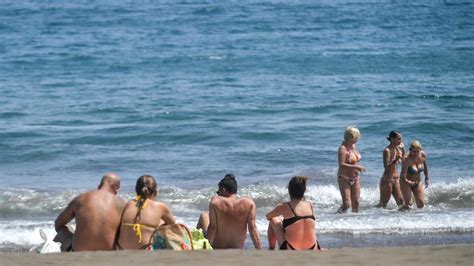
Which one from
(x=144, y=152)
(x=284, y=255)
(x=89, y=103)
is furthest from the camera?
(x=89, y=103)

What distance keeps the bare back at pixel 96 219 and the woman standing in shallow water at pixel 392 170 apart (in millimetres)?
6242

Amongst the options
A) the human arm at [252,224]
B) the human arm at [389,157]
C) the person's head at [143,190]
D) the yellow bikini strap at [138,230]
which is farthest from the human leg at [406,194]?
the yellow bikini strap at [138,230]

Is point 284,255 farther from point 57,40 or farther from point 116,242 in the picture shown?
point 57,40

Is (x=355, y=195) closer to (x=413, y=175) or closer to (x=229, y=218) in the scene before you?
(x=413, y=175)

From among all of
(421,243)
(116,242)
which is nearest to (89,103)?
(421,243)

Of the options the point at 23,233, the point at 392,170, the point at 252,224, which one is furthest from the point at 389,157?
the point at 23,233

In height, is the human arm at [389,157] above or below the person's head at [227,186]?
below

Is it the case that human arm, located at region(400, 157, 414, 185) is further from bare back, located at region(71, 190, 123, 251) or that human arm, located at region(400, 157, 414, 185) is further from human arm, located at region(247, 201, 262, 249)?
bare back, located at region(71, 190, 123, 251)

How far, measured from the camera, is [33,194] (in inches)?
647

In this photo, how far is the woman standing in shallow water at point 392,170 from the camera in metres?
14.8

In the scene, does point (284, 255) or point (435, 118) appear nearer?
point (284, 255)

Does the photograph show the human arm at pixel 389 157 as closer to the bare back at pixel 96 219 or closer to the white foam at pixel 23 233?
the white foam at pixel 23 233

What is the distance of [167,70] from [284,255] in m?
22.2

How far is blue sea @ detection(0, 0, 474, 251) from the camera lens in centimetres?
1596
